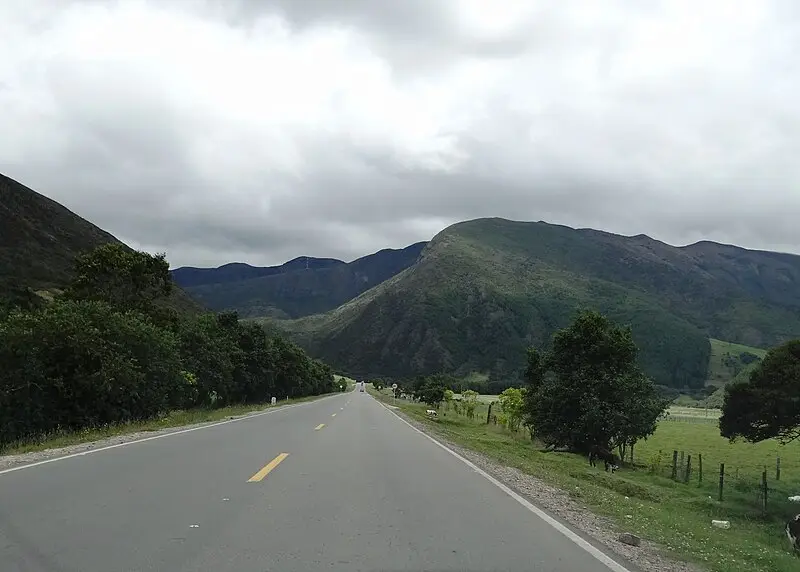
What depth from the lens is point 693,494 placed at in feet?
84.1

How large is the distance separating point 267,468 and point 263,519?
471 centimetres

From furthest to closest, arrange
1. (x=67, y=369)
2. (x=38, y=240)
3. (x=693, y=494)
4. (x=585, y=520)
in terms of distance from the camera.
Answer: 1. (x=38, y=240)
2. (x=693, y=494)
3. (x=67, y=369)
4. (x=585, y=520)

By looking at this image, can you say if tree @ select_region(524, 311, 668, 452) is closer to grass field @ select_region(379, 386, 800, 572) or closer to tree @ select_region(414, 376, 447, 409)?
grass field @ select_region(379, 386, 800, 572)

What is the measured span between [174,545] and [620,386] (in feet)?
88.5

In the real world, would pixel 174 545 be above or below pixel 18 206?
below

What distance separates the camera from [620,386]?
30562 mm

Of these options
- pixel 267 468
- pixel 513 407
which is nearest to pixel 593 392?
pixel 513 407

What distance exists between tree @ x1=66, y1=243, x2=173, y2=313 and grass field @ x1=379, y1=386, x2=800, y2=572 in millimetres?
24385

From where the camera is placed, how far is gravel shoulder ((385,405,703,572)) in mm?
6953

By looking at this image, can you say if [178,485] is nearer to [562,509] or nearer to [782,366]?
[562,509]

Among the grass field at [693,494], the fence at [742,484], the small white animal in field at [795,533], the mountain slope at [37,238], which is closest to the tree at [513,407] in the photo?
the grass field at [693,494]

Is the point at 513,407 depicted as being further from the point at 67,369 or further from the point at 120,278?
the point at 67,369

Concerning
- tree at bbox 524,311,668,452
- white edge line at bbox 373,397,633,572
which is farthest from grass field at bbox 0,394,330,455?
tree at bbox 524,311,668,452

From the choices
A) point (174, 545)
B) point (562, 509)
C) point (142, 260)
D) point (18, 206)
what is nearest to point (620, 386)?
point (562, 509)
